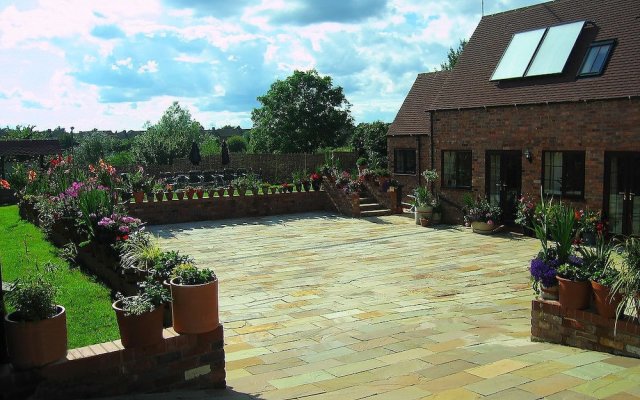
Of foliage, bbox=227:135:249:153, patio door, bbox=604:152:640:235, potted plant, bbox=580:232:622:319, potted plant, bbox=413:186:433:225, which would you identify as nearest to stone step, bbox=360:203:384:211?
potted plant, bbox=413:186:433:225

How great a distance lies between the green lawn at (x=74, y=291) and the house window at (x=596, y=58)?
39.5 feet

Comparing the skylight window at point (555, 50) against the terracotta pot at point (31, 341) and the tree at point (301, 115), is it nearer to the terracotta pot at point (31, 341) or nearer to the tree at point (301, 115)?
the terracotta pot at point (31, 341)

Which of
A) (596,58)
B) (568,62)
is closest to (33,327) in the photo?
(596,58)

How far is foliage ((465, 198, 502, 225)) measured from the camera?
15.0m

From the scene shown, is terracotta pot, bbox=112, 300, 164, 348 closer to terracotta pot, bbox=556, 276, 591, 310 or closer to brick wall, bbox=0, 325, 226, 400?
brick wall, bbox=0, 325, 226, 400

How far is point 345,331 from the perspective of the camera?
6.88 m

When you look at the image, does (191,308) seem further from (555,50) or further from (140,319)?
(555,50)

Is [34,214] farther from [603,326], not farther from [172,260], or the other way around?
[603,326]

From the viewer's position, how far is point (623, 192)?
12820mm

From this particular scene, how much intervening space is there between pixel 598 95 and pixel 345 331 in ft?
31.3

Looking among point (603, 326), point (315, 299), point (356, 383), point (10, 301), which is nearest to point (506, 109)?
point (315, 299)

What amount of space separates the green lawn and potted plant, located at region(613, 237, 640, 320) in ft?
16.4

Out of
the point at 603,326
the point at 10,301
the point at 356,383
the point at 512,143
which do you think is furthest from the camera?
the point at 512,143

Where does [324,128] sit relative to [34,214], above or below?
above
